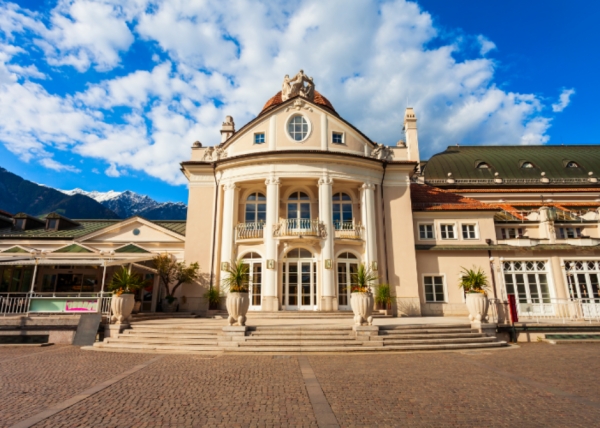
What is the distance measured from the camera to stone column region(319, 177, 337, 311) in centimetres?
1994

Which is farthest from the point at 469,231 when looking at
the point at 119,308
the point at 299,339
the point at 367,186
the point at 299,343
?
the point at 119,308

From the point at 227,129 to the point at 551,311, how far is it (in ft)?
85.1

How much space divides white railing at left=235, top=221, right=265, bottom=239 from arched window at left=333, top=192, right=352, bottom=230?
4.85 m

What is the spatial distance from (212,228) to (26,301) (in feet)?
32.7

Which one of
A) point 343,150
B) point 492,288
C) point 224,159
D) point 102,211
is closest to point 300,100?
point 343,150

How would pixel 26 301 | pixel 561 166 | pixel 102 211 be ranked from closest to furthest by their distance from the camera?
1. pixel 26 301
2. pixel 561 166
3. pixel 102 211

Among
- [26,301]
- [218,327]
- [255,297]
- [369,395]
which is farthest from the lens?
[255,297]

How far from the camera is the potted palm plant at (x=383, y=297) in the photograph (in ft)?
66.6

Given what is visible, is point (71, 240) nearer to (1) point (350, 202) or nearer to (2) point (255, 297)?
(2) point (255, 297)

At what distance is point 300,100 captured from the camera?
2338cm

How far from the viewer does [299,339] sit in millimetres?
12430

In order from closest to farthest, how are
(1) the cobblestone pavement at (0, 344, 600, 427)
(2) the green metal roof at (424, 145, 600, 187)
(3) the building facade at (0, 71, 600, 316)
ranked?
(1) the cobblestone pavement at (0, 344, 600, 427) → (3) the building facade at (0, 71, 600, 316) → (2) the green metal roof at (424, 145, 600, 187)

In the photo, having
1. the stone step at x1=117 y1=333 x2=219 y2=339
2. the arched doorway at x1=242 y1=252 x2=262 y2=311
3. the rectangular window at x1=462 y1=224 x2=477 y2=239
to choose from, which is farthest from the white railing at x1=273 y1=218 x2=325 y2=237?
the rectangular window at x1=462 y1=224 x2=477 y2=239

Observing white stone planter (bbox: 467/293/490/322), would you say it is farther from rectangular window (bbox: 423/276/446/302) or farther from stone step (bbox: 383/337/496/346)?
rectangular window (bbox: 423/276/446/302)
